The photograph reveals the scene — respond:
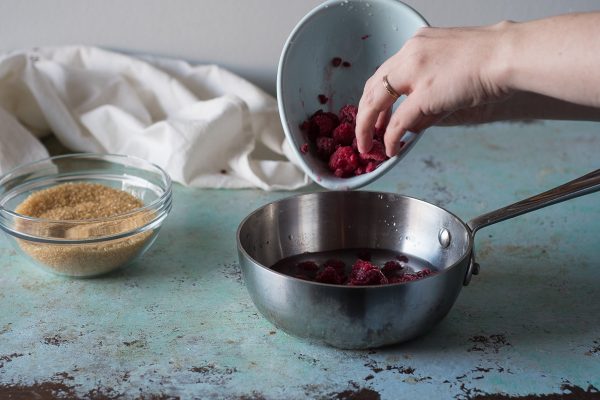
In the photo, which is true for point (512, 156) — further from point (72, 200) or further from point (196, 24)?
point (72, 200)

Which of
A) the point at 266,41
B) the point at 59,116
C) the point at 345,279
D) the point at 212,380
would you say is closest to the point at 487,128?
→ the point at 266,41

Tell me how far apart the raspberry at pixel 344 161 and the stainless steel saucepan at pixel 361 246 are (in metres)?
0.05

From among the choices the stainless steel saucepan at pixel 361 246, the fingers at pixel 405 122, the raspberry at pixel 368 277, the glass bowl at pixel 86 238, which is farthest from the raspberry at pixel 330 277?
the glass bowl at pixel 86 238

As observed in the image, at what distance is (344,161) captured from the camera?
4.62 ft

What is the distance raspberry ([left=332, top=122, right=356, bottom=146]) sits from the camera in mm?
1421

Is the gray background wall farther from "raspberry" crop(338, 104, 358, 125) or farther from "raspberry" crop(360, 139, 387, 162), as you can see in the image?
"raspberry" crop(360, 139, 387, 162)

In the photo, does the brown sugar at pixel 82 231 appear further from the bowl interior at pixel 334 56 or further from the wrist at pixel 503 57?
the wrist at pixel 503 57

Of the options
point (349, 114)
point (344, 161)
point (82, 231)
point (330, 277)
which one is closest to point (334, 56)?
point (349, 114)

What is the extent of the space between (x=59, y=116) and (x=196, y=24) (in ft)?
1.50

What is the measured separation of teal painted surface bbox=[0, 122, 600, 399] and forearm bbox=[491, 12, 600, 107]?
1.30 ft

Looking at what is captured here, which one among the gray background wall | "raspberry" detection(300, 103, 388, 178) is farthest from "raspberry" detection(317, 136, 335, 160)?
the gray background wall

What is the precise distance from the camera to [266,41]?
2139 millimetres

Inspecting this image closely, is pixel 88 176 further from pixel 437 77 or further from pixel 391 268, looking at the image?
pixel 437 77

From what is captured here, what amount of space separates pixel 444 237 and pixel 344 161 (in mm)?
228
